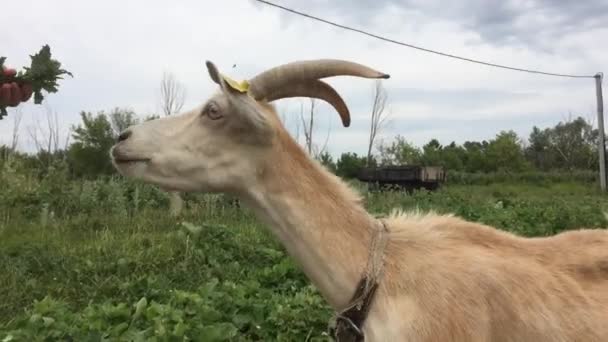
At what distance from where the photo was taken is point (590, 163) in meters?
54.9

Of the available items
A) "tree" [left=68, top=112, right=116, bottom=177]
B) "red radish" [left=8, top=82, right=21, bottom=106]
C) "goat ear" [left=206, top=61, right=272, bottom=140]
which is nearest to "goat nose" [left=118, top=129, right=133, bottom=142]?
"goat ear" [left=206, top=61, right=272, bottom=140]

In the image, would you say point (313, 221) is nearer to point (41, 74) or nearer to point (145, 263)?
point (41, 74)

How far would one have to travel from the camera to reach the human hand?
3.23 metres

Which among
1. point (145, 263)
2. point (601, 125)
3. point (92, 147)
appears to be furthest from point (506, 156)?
point (145, 263)

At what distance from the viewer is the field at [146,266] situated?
4.58 metres

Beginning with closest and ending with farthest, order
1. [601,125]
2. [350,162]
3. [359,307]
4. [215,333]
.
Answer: [359,307] < [215,333] < [601,125] < [350,162]

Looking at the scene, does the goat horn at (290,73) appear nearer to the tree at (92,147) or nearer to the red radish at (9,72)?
the red radish at (9,72)

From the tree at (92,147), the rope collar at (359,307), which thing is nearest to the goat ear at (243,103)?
the rope collar at (359,307)

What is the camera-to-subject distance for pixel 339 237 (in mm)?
3100

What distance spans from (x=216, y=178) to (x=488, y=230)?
55.6 inches

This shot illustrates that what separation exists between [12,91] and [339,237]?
1.72 m

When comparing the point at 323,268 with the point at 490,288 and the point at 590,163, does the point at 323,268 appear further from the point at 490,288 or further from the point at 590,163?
the point at 590,163

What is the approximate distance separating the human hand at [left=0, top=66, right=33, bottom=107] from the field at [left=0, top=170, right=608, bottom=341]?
57.8 inches

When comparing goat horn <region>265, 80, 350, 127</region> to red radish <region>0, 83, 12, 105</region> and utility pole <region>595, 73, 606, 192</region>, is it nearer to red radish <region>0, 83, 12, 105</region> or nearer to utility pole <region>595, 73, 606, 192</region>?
red radish <region>0, 83, 12, 105</region>
